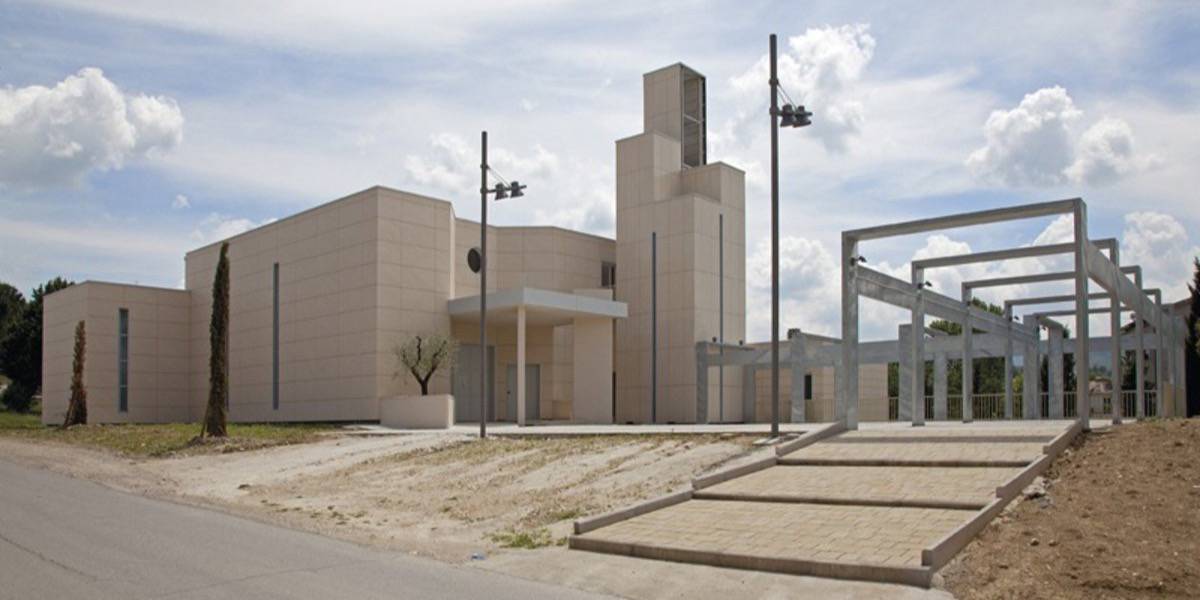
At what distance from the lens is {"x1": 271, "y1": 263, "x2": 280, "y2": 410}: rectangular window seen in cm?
4369

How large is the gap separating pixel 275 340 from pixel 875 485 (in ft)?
117

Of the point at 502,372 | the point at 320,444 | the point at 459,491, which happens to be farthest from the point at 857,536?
the point at 502,372

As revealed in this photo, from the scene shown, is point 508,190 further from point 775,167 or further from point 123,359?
point 123,359

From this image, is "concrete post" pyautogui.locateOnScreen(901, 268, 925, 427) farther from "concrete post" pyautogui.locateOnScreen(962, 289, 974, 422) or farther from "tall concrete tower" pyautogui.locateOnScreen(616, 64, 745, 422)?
"tall concrete tower" pyautogui.locateOnScreen(616, 64, 745, 422)

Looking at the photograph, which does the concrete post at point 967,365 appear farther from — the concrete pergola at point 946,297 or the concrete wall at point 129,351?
the concrete wall at point 129,351

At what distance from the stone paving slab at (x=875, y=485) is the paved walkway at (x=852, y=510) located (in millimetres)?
14

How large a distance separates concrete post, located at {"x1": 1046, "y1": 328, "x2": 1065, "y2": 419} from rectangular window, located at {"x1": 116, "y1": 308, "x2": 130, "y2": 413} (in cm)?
4152

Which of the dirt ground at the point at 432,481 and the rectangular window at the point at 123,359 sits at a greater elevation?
the rectangular window at the point at 123,359

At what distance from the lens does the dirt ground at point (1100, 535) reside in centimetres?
887

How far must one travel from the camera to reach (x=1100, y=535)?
397 inches

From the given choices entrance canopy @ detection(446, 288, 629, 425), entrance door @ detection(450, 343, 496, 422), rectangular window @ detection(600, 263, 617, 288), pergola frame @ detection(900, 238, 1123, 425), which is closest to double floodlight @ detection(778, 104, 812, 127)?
pergola frame @ detection(900, 238, 1123, 425)

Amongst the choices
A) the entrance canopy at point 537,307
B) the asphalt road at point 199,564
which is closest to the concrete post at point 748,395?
the entrance canopy at point 537,307

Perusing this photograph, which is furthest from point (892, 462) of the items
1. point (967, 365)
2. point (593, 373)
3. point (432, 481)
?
point (593, 373)

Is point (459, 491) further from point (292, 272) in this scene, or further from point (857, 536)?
point (292, 272)
